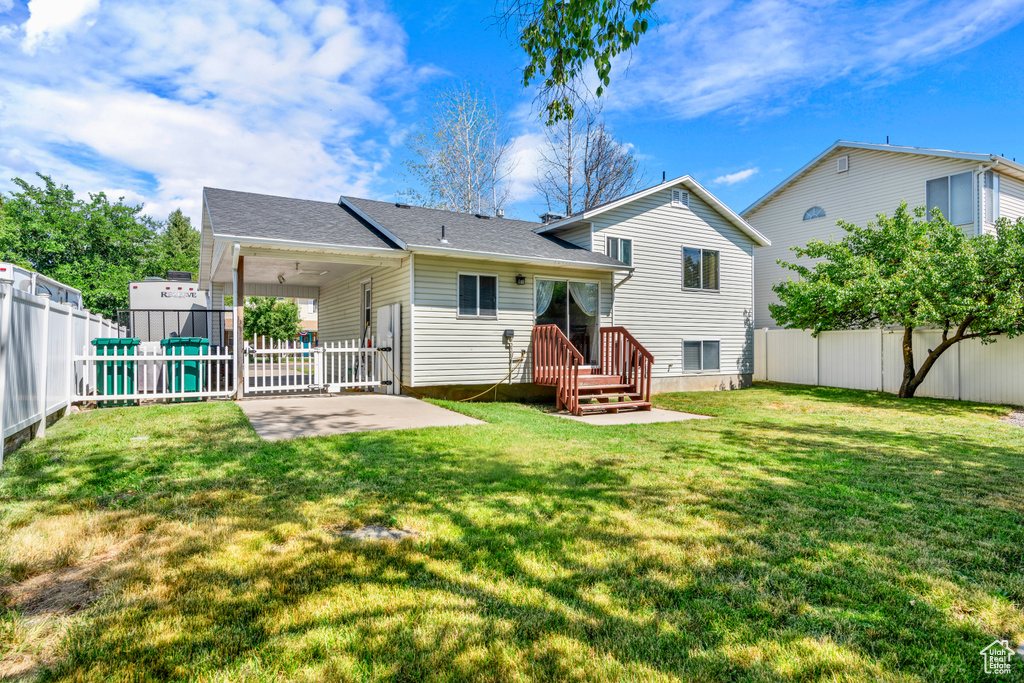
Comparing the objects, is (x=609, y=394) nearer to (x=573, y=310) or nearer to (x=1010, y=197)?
(x=573, y=310)

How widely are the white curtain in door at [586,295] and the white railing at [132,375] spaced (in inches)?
287

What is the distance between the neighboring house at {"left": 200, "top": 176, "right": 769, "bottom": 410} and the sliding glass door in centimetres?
3

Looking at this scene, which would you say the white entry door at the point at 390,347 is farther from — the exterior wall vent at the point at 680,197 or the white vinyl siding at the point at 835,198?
the white vinyl siding at the point at 835,198

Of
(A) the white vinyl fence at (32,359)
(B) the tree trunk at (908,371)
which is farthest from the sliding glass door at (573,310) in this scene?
(A) the white vinyl fence at (32,359)

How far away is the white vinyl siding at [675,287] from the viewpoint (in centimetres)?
1309

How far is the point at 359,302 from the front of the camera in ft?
44.1

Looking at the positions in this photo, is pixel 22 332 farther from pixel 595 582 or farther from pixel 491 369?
pixel 491 369

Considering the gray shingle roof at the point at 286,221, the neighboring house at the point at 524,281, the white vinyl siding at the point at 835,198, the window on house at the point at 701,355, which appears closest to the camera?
the gray shingle roof at the point at 286,221

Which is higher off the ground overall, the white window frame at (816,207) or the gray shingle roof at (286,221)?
the white window frame at (816,207)

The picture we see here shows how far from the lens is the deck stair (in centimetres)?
954

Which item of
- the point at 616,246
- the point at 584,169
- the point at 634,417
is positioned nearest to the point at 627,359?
the point at 634,417

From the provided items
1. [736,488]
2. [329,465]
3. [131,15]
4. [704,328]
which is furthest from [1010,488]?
[131,15]

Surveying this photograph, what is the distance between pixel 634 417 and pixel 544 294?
383 cm

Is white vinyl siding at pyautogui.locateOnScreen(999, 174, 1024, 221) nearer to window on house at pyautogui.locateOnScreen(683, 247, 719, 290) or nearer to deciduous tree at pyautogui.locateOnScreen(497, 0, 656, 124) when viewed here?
window on house at pyautogui.locateOnScreen(683, 247, 719, 290)
